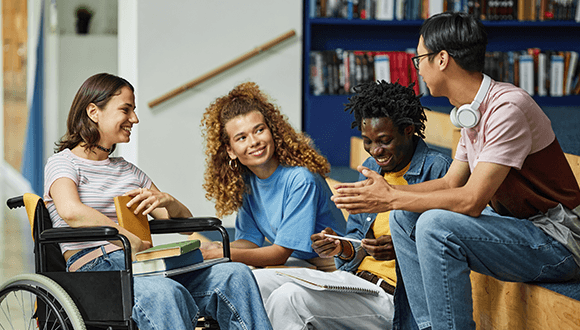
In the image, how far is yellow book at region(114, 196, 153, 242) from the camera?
6.44 ft

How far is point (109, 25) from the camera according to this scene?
732 centimetres

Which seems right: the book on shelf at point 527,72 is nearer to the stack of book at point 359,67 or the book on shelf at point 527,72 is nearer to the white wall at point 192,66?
the stack of book at point 359,67

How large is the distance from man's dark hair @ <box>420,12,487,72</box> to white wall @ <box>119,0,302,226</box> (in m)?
2.80

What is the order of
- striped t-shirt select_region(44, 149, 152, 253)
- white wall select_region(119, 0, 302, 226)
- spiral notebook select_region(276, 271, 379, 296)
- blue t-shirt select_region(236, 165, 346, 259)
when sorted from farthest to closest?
white wall select_region(119, 0, 302, 226)
blue t-shirt select_region(236, 165, 346, 259)
striped t-shirt select_region(44, 149, 152, 253)
spiral notebook select_region(276, 271, 379, 296)

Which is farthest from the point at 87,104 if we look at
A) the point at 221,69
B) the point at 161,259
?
the point at 221,69

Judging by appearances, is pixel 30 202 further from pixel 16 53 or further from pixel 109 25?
pixel 16 53

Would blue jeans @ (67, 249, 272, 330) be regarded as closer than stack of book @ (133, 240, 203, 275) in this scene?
Yes

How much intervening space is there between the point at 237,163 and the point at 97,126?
513 mm

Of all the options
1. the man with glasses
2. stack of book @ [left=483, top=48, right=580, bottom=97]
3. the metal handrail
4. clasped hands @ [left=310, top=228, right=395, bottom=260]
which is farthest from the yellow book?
stack of book @ [left=483, top=48, right=580, bottom=97]

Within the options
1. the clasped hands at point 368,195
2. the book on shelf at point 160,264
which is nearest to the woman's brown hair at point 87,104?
the book on shelf at point 160,264

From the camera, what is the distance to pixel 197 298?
1.86m

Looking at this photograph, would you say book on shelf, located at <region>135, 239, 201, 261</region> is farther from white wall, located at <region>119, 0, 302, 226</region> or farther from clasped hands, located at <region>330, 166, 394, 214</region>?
white wall, located at <region>119, 0, 302, 226</region>

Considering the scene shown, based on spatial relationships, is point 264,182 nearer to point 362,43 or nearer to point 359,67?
point 359,67

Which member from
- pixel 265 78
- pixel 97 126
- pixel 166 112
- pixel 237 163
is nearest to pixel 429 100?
pixel 265 78
